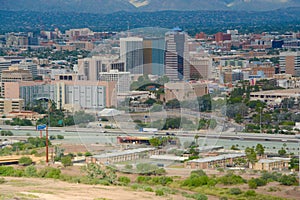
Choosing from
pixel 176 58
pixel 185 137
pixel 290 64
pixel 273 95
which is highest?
pixel 290 64

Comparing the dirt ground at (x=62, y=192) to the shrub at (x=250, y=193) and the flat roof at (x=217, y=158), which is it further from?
the flat roof at (x=217, y=158)

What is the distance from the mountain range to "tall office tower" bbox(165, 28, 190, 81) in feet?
162

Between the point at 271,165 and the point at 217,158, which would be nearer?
the point at 271,165

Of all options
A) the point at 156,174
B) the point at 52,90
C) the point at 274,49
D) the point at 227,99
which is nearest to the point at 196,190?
the point at 156,174

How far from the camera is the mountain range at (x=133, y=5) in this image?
229 feet

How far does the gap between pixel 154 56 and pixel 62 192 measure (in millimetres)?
8823

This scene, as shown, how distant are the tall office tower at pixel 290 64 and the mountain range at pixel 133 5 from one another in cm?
3909

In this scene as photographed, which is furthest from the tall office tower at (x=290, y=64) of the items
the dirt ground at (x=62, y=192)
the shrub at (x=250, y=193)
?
the dirt ground at (x=62, y=192)

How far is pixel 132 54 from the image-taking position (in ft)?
55.5

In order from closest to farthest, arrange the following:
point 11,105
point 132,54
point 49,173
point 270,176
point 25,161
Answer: point 49,173
point 270,176
point 25,161
point 132,54
point 11,105

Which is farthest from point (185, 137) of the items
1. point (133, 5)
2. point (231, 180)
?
point (133, 5)

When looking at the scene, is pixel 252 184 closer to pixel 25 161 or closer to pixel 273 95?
pixel 25 161

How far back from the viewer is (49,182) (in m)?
9.12

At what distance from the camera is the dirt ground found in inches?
299
